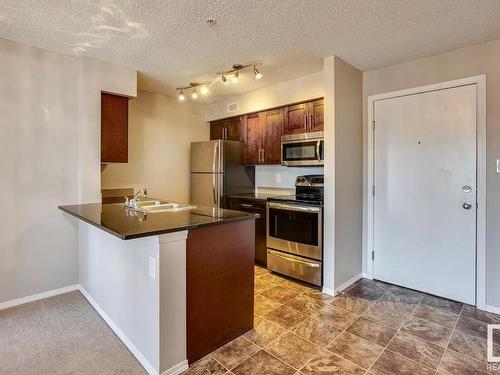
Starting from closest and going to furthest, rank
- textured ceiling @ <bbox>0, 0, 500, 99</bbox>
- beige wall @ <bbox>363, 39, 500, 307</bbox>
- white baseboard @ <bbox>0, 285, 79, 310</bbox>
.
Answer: textured ceiling @ <bbox>0, 0, 500, 99</bbox>
beige wall @ <bbox>363, 39, 500, 307</bbox>
white baseboard @ <bbox>0, 285, 79, 310</bbox>

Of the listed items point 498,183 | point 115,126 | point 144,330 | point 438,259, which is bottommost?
point 144,330

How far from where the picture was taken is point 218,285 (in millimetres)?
2059

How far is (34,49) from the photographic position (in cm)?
282

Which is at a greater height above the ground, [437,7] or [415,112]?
[437,7]

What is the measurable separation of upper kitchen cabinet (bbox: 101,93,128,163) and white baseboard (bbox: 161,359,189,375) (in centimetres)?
230

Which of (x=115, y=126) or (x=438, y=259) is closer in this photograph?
(x=438, y=259)

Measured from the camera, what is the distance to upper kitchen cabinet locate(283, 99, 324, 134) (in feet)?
11.4

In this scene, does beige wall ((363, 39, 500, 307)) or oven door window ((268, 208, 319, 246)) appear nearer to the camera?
beige wall ((363, 39, 500, 307))

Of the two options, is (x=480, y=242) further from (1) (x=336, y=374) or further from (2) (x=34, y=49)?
(2) (x=34, y=49)

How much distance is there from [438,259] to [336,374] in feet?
6.13

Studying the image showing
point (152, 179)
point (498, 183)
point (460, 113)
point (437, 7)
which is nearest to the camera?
point (437, 7)

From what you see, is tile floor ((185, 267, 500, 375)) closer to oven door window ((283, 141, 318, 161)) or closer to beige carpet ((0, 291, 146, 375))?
beige carpet ((0, 291, 146, 375))

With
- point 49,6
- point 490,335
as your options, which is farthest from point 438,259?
point 49,6

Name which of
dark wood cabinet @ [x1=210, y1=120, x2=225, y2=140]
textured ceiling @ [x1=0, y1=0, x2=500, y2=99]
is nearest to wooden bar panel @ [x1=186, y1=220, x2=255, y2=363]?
textured ceiling @ [x1=0, y1=0, x2=500, y2=99]
